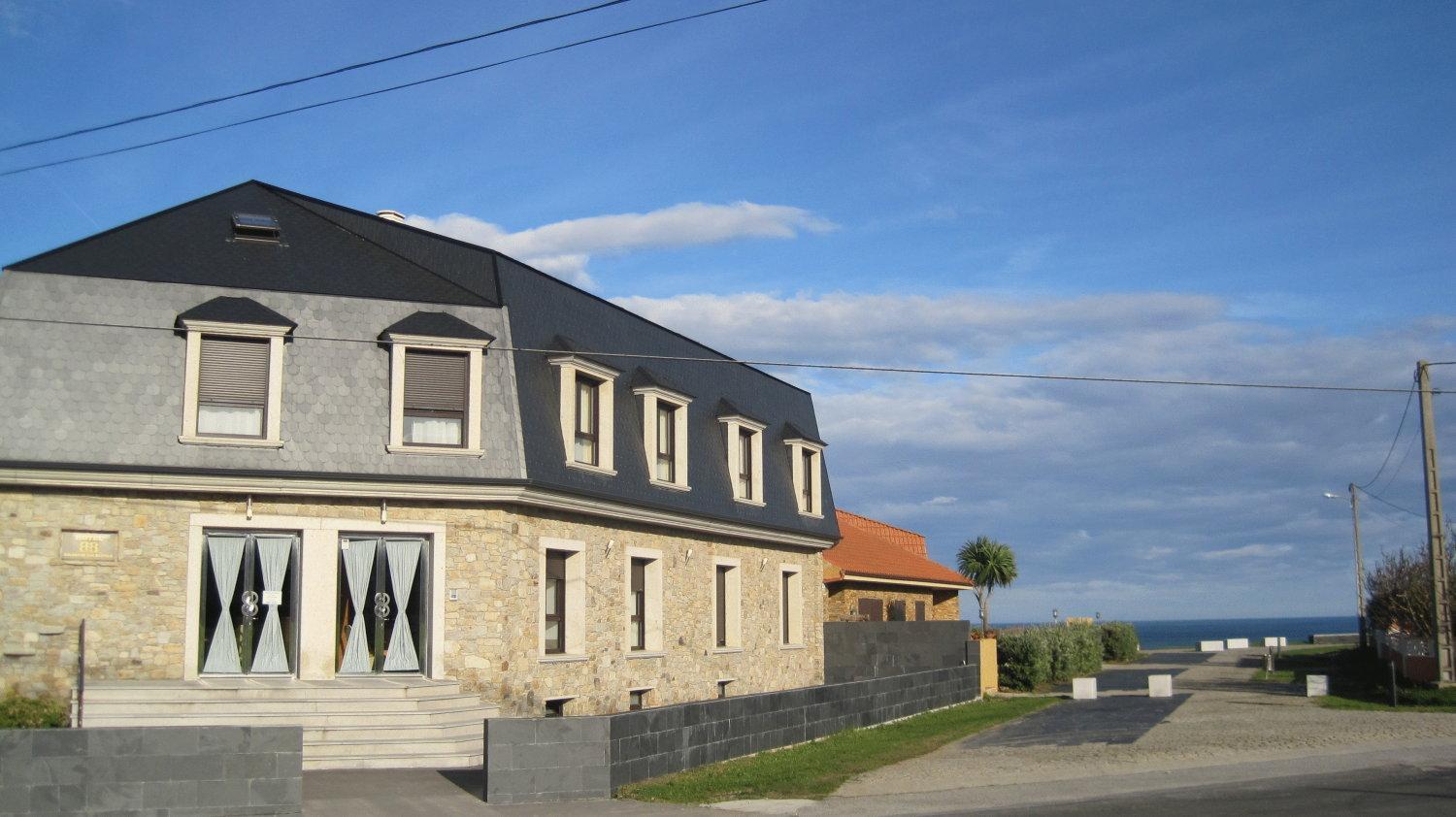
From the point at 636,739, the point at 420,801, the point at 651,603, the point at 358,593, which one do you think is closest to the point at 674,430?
the point at 651,603

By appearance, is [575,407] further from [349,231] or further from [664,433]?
[349,231]

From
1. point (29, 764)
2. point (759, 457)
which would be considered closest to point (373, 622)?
point (29, 764)

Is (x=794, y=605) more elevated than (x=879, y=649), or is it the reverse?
(x=794, y=605)

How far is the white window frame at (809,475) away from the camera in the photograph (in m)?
31.8

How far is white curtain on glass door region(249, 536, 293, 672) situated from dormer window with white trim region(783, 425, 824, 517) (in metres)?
14.7

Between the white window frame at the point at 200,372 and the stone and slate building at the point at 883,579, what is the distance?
18.2m

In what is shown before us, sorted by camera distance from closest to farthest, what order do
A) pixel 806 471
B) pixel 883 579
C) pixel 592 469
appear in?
pixel 592 469 → pixel 806 471 → pixel 883 579

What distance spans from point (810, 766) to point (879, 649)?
1489 cm

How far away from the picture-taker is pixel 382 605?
19.8 m

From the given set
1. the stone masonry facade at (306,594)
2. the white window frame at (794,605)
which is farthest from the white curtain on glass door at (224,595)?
the white window frame at (794,605)

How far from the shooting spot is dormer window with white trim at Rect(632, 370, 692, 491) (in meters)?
24.9

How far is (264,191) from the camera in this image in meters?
22.1

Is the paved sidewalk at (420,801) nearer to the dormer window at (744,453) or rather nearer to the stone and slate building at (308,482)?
the stone and slate building at (308,482)

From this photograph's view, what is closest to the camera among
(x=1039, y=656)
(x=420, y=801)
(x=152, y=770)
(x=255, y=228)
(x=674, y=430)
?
(x=152, y=770)
